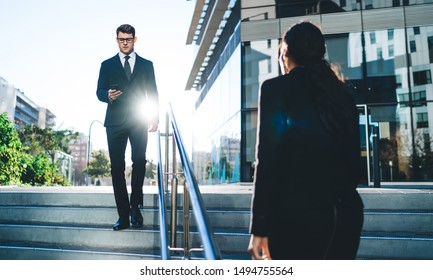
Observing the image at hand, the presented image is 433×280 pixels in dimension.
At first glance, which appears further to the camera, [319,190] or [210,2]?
[210,2]

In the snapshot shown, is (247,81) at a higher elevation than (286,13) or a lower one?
lower

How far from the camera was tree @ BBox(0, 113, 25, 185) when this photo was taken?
9844mm

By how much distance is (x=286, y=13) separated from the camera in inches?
485

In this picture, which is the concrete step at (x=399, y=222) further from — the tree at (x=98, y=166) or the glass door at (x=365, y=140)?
the tree at (x=98, y=166)

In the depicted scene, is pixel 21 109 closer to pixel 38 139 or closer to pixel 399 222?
pixel 38 139

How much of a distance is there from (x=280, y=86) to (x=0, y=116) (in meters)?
11.9

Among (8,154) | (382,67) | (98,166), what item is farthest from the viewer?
(98,166)

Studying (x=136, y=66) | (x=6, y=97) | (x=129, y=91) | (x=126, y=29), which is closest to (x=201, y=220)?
(x=129, y=91)

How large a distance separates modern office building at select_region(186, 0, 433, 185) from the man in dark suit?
25.9ft

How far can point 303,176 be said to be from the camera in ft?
4.09

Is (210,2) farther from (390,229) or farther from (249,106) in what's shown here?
(390,229)

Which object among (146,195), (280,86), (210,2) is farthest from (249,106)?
(280,86)

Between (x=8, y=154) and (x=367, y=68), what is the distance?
1135cm

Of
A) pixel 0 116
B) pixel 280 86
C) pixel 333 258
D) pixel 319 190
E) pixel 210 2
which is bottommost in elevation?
pixel 333 258
